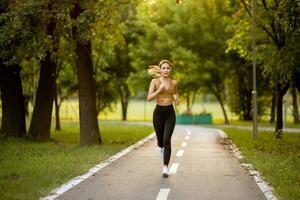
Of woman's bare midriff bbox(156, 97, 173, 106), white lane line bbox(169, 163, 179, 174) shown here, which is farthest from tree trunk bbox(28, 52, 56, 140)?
woman's bare midriff bbox(156, 97, 173, 106)

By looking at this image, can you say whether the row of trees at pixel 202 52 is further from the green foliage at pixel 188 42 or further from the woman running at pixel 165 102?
the woman running at pixel 165 102

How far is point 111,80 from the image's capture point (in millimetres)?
52469

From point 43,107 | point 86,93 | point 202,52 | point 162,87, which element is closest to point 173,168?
point 162,87

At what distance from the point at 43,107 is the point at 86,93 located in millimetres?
3088

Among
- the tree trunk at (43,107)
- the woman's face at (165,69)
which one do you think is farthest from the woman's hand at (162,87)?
the tree trunk at (43,107)

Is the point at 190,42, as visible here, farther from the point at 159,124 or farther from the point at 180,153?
the point at 159,124

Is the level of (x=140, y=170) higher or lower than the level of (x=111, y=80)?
lower

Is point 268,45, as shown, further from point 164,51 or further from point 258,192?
point 164,51

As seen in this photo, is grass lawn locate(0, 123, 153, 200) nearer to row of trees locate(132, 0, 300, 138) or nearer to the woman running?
the woman running

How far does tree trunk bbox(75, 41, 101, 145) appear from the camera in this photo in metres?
17.7

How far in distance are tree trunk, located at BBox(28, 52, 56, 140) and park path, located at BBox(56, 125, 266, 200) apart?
6.77 m

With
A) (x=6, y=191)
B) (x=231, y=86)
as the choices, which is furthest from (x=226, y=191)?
(x=231, y=86)

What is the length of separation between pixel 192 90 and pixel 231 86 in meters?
4.71

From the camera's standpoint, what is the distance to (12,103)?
20016mm
